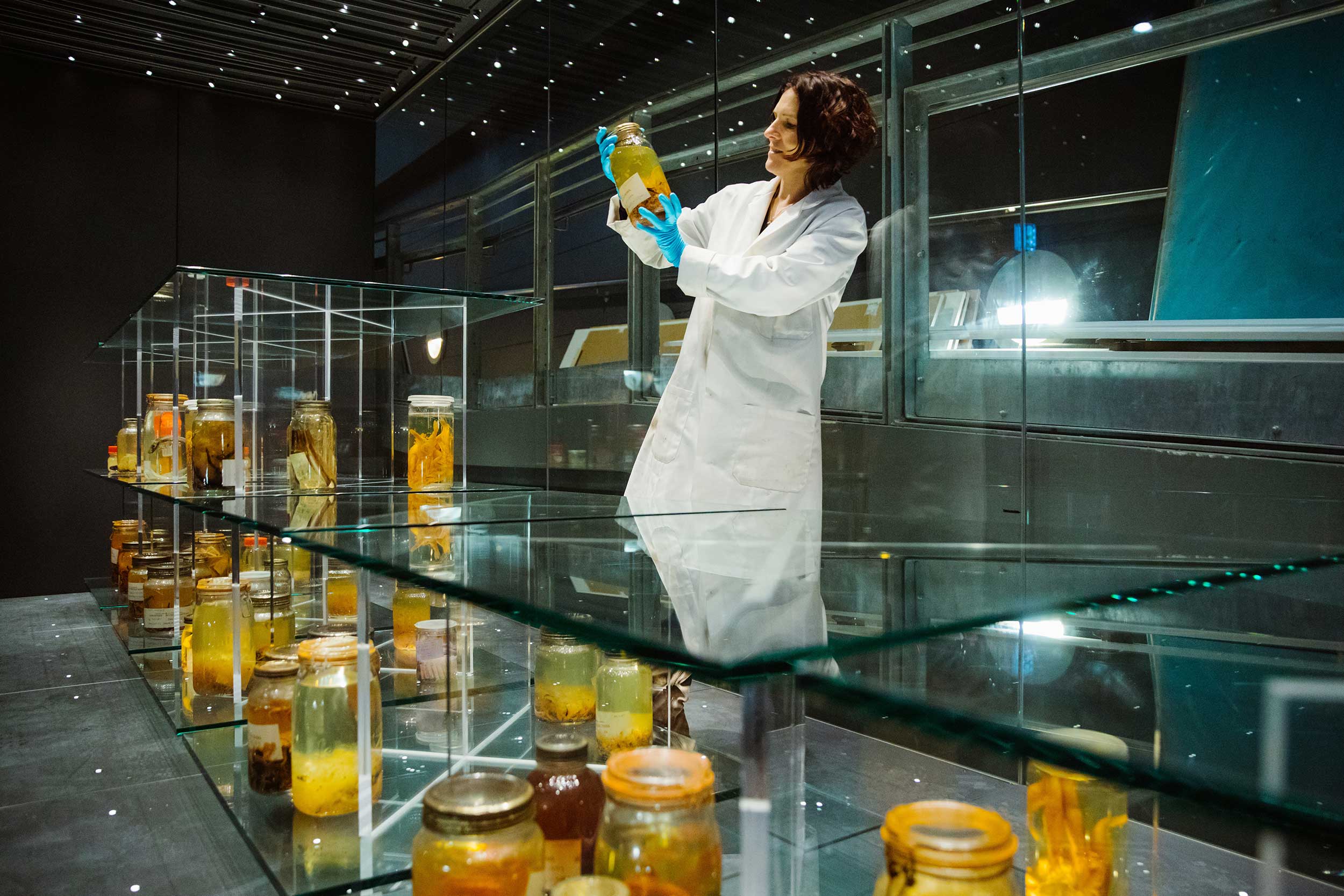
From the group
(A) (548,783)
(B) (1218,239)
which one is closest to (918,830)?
(A) (548,783)

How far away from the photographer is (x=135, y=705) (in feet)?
9.63

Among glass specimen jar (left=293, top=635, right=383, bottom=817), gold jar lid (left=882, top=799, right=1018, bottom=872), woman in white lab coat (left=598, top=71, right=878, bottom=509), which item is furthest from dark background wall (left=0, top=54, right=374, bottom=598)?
gold jar lid (left=882, top=799, right=1018, bottom=872)

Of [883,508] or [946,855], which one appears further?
[883,508]

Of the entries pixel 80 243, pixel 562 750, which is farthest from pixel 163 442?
pixel 80 243

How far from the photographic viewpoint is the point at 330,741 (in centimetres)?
106

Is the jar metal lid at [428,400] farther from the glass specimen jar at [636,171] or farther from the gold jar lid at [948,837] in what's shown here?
the gold jar lid at [948,837]

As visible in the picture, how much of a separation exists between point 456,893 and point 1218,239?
1986 millimetres

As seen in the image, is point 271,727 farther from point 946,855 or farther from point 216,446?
point 946,855

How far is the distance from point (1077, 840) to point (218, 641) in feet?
5.19

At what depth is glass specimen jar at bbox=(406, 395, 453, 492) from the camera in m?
1.68

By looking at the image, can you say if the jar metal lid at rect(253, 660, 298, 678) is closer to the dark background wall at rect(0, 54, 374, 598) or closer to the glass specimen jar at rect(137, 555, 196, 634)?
the glass specimen jar at rect(137, 555, 196, 634)

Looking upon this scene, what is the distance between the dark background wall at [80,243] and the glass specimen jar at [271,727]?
480cm

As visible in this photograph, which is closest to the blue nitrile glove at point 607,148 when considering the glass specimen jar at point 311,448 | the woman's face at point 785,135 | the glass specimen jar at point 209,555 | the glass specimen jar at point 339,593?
the woman's face at point 785,135

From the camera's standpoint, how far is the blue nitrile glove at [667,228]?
1568 millimetres
